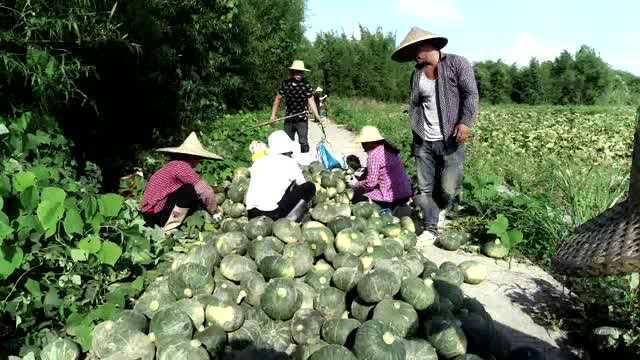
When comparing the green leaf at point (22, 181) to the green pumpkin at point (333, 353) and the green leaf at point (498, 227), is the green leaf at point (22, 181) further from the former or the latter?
the green leaf at point (498, 227)

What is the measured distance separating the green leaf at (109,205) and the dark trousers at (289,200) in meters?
1.92

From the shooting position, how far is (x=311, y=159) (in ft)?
29.0

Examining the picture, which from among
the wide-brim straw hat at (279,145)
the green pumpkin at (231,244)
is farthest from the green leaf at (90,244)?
the wide-brim straw hat at (279,145)

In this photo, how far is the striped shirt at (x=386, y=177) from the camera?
6.20 metres

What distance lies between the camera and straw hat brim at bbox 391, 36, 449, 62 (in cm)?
543

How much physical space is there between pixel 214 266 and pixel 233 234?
0.37 m

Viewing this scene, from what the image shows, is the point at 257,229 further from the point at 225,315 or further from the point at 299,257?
the point at 225,315

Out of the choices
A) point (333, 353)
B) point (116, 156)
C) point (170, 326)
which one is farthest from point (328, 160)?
point (333, 353)

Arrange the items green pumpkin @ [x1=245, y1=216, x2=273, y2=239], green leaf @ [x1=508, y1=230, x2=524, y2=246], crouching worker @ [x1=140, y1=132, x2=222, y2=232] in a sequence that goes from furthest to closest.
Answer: crouching worker @ [x1=140, y1=132, x2=222, y2=232]
green leaf @ [x1=508, y1=230, x2=524, y2=246]
green pumpkin @ [x1=245, y1=216, x2=273, y2=239]

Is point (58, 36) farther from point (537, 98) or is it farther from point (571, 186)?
point (537, 98)

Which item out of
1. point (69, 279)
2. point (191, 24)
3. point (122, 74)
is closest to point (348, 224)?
point (69, 279)

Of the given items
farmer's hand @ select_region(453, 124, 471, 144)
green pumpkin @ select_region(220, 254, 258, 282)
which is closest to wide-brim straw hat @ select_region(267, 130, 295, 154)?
farmer's hand @ select_region(453, 124, 471, 144)

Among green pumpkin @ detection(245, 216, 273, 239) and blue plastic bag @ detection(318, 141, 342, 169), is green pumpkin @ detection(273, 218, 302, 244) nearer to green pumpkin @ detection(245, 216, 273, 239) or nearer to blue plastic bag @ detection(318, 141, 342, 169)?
green pumpkin @ detection(245, 216, 273, 239)

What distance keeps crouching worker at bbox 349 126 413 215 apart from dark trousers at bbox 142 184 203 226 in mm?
2036
